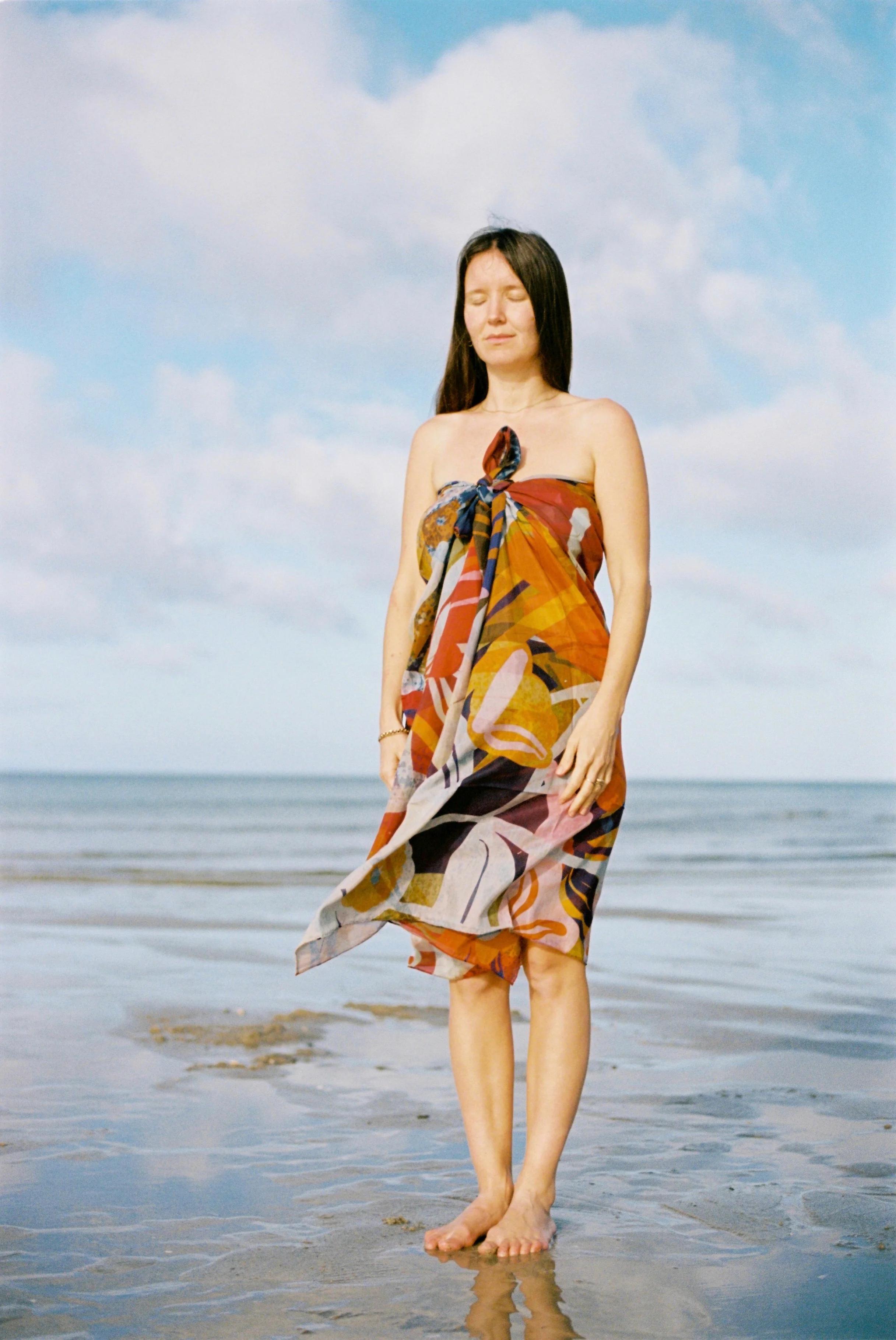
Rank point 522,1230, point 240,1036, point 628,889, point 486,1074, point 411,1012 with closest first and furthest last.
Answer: point 522,1230, point 486,1074, point 240,1036, point 411,1012, point 628,889

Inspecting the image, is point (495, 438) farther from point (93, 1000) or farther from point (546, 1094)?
point (93, 1000)

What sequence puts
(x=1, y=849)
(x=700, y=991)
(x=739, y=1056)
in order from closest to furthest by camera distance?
(x=739, y=1056), (x=700, y=991), (x=1, y=849)

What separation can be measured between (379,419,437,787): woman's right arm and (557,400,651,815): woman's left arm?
0.45 meters

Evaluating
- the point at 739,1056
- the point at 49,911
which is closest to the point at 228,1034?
the point at 739,1056

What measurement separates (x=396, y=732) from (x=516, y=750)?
1.31 ft

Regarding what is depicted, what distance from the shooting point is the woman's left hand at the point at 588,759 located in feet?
8.74

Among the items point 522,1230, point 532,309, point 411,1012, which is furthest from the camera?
point 411,1012

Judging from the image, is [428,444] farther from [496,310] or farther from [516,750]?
[516,750]

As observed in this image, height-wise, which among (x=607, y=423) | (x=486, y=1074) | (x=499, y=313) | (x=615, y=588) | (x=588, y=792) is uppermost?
(x=499, y=313)

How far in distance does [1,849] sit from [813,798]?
1663 inches

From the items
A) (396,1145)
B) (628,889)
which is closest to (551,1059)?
(396,1145)

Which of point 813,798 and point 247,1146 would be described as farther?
point 813,798

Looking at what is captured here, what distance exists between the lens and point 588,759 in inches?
105

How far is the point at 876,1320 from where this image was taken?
82.8 inches
